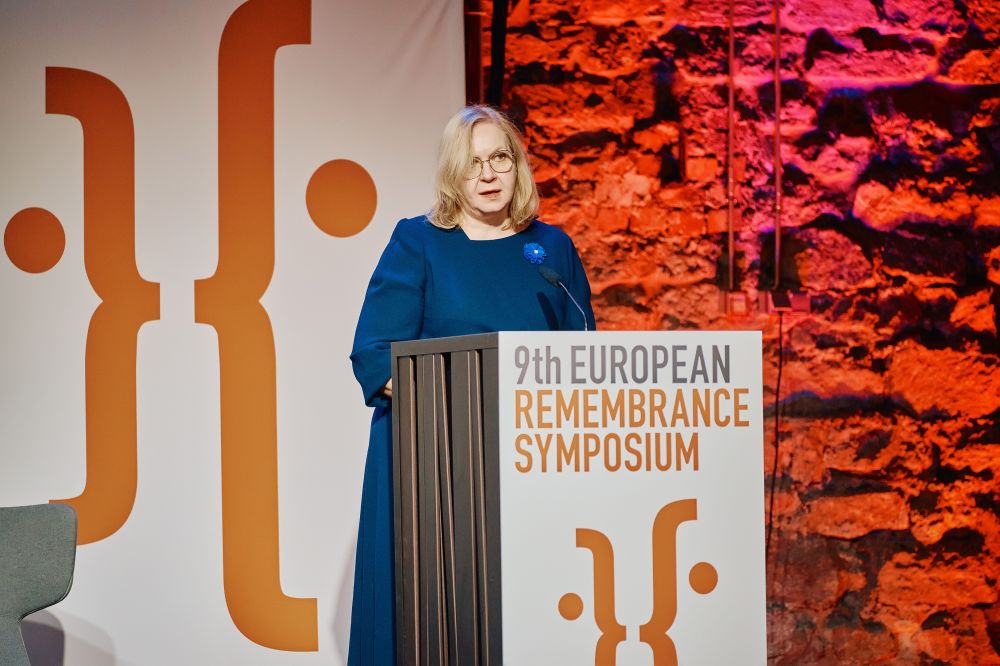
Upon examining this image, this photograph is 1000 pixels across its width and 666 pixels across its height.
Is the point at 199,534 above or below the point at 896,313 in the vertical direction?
below

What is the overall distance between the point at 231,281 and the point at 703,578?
1.83 meters

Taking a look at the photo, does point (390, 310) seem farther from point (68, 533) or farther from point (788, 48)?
point (788, 48)

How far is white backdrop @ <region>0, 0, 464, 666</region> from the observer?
9.26ft

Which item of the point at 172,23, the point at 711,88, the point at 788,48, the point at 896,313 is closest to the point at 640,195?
the point at 711,88

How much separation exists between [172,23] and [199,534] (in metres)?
1.47

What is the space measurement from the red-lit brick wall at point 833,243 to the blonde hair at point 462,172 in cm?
86

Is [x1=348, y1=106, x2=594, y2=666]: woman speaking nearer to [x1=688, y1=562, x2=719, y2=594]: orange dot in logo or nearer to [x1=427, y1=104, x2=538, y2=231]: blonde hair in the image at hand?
[x1=427, y1=104, x2=538, y2=231]: blonde hair

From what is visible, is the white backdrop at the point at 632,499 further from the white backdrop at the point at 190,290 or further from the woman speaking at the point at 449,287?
the white backdrop at the point at 190,290

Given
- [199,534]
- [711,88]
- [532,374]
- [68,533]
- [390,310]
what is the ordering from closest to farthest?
1. [532,374]
2. [390,310]
3. [68,533]
4. [199,534]
5. [711,88]

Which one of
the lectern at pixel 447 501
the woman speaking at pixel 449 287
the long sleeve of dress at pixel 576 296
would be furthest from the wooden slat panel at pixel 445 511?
the long sleeve of dress at pixel 576 296

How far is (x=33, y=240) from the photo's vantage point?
2855mm

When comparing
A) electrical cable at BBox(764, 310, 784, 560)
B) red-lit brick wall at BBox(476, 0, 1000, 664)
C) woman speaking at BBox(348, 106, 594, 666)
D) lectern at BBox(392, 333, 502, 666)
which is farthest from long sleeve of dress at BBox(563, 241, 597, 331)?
electrical cable at BBox(764, 310, 784, 560)

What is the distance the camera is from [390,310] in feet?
6.43

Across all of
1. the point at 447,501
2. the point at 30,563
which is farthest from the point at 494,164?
the point at 30,563
